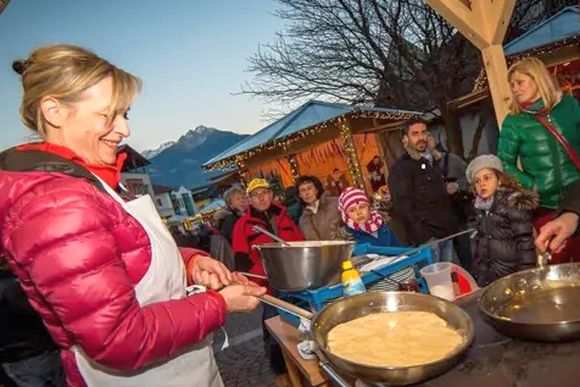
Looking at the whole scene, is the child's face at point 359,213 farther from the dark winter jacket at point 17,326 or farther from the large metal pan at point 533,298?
the dark winter jacket at point 17,326

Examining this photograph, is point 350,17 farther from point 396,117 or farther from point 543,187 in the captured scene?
point 543,187

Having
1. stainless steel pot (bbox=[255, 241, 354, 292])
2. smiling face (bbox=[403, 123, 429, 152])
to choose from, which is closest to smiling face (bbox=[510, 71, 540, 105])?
smiling face (bbox=[403, 123, 429, 152])

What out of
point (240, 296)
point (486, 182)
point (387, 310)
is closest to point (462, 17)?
point (486, 182)

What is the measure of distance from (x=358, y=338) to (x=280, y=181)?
9.88 m

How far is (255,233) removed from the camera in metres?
4.60

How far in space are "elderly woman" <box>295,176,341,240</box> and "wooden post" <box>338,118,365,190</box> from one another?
503cm

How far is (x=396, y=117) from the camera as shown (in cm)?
1135

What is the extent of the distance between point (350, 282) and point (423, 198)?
2904mm

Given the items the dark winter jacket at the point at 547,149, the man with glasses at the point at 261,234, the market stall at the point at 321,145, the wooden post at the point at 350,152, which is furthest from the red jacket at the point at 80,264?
the wooden post at the point at 350,152

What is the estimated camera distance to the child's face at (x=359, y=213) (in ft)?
12.0

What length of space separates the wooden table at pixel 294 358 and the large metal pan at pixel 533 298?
819mm

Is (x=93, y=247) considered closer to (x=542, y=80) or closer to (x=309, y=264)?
(x=309, y=264)

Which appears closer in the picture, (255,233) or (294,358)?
(294,358)

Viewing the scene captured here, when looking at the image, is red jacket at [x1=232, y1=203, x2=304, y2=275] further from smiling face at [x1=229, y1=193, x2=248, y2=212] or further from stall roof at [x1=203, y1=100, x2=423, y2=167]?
stall roof at [x1=203, y1=100, x2=423, y2=167]
